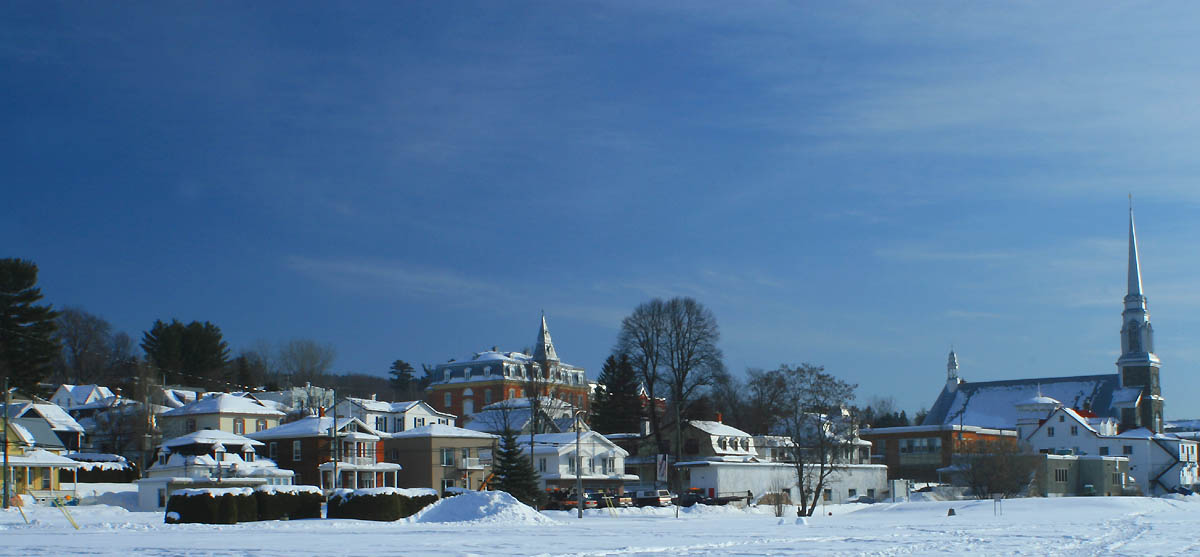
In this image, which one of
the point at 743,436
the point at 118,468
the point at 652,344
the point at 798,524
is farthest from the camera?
the point at 743,436

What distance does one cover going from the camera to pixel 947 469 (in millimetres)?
93438

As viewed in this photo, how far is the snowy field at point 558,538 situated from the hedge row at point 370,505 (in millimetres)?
1754

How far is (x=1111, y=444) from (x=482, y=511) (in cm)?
8436

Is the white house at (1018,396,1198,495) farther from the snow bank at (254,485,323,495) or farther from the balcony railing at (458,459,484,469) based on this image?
the snow bank at (254,485,323,495)

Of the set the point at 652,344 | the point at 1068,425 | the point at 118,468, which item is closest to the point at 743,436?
the point at 652,344

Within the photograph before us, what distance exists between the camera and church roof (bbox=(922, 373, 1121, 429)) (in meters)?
126

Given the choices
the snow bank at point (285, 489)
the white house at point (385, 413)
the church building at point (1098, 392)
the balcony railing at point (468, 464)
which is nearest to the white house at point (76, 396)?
the white house at point (385, 413)

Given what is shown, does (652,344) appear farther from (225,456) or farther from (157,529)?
(157,529)

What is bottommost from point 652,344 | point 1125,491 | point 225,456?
point 1125,491

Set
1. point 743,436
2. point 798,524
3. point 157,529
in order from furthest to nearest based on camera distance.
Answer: point 743,436 < point 798,524 < point 157,529

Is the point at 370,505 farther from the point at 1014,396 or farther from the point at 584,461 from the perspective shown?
the point at 1014,396

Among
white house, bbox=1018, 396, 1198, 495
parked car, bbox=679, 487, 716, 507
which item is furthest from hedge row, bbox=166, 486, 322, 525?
white house, bbox=1018, 396, 1198, 495

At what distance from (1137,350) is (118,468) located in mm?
108599

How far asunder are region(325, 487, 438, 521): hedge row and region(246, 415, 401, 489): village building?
27.0 m
